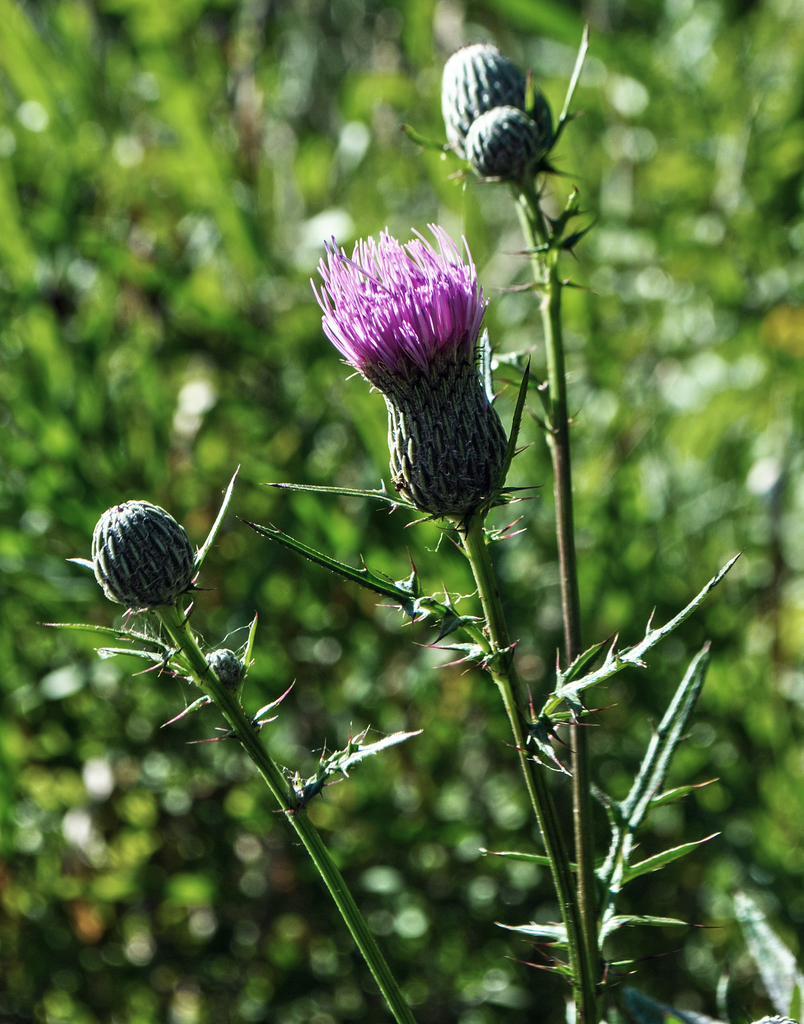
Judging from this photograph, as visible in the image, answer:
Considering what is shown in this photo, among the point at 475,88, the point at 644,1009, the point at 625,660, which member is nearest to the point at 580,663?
the point at 625,660

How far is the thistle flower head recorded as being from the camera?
2.21 ft

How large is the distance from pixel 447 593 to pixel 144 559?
0.73ft

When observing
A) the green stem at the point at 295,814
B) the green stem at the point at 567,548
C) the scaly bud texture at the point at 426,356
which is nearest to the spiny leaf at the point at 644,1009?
the green stem at the point at 567,548

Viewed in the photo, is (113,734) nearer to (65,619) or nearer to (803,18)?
(65,619)

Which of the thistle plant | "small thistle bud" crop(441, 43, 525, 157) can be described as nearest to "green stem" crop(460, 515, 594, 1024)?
the thistle plant

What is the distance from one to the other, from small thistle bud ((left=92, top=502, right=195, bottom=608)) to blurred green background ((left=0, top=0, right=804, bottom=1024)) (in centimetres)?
69

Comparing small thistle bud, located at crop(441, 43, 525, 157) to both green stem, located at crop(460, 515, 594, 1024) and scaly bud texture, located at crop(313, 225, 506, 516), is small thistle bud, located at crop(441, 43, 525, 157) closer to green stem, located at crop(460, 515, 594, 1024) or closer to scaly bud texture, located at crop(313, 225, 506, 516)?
scaly bud texture, located at crop(313, 225, 506, 516)

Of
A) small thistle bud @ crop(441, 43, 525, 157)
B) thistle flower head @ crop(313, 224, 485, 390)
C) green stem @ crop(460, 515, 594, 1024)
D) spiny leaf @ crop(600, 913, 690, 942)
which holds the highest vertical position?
small thistle bud @ crop(441, 43, 525, 157)

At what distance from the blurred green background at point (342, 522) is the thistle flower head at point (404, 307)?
0.60 metres

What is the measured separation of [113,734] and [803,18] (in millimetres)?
2351

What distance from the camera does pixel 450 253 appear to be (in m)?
0.69

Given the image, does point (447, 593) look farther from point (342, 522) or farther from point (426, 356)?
point (342, 522)

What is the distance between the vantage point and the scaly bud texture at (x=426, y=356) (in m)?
0.67

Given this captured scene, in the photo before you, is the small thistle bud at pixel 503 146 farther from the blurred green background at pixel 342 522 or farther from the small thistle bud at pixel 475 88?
the blurred green background at pixel 342 522
